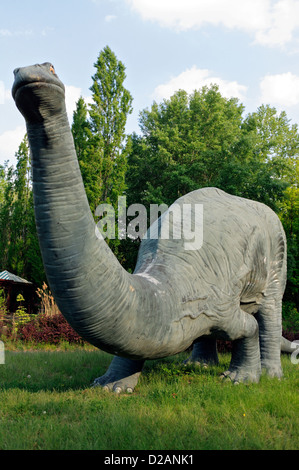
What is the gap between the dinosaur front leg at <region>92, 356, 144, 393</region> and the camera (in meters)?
4.29

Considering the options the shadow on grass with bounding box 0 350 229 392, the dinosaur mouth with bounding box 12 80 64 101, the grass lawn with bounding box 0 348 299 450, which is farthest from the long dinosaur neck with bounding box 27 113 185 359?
the shadow on grass with bounding box 0 350 229 392

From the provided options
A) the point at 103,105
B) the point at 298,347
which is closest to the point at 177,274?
the point at 298,347

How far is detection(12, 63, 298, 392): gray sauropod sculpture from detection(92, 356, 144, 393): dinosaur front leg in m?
0.01

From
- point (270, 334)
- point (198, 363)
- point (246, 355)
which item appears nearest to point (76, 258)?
point (246, 355)

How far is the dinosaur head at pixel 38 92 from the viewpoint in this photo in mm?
1961

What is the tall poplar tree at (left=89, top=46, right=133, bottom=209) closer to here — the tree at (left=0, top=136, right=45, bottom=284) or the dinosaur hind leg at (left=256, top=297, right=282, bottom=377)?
the tree at (left=0, top=136, right=45, bottom=284)

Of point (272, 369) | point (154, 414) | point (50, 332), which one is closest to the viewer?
point (154, 414)

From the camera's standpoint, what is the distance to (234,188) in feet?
50.5

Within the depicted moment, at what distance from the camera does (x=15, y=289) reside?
54.0 feet

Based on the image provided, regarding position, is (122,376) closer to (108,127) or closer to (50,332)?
(50,332)

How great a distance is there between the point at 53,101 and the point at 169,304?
1.77 m

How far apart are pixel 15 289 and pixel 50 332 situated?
740cm

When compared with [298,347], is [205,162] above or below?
above
